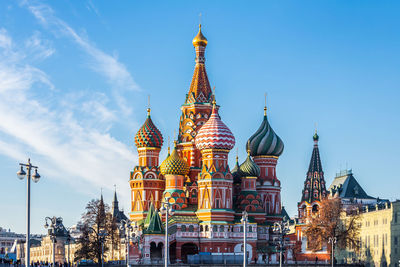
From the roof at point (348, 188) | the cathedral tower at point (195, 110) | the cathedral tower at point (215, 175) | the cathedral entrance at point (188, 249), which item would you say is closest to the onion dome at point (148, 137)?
the cathedral tower at point (195, 110)

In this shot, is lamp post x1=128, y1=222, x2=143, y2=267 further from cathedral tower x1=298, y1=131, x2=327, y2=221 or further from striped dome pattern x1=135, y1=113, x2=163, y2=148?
cathedral tower x1=298, y1=131, x2=327, y2=221

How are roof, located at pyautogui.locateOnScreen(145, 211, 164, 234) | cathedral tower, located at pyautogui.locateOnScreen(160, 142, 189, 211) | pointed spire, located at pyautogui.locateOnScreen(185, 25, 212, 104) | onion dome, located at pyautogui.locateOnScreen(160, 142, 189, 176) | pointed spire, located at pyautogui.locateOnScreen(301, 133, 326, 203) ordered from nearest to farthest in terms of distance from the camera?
1. roof, located at pyautogui.locateOnScreen(145, 211, 164, 234)
2. cathedral tower, located at pyautogui.locateOnScreen(160, 142, 189, 211)
3. onion dome, located at pyautogui.locateOnScreen(160, 142, 189, 176)
4. pointed spire, located at pyautogui.locateOnScreen(185, 25, 212, 104)
5. pointed spire, located at pyautogui.locateOnScreen(301, 133, 326, 203)

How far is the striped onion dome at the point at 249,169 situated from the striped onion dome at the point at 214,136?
5.05 m

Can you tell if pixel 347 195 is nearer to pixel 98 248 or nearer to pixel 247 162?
pixel 247 162

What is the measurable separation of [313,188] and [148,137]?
28.7 metres

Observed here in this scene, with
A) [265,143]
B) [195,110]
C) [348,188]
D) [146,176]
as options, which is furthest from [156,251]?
[348,188]

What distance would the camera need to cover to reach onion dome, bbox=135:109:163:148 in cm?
9581

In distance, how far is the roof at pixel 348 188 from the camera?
409 ft

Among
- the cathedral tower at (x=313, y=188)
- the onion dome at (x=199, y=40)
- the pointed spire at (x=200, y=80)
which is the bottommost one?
the cathedral tower at (x=313, y=188)

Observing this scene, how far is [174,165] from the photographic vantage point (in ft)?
300

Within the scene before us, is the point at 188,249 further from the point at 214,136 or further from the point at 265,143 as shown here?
the point at 265,143

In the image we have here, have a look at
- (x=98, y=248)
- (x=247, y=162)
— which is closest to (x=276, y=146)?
(x=247, y=162)

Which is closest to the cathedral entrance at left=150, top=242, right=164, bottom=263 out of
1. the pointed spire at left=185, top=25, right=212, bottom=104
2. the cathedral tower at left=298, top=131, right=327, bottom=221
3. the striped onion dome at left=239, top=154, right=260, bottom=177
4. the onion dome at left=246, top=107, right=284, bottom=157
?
the striped onion dome at left=239, top=154, right=260, bottom=177

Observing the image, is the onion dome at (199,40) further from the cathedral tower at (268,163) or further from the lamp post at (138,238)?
the lamp post at (138,238)
